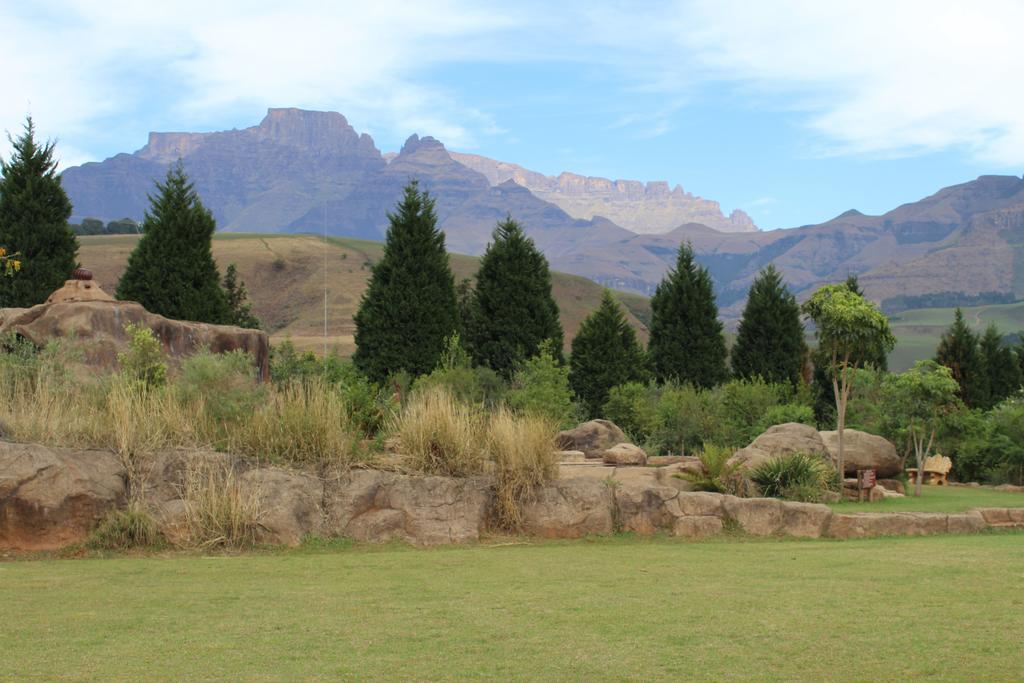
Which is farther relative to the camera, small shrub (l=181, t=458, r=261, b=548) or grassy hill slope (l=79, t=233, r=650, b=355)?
grassy hill slope (l=79, t=233, r=650, b=355)

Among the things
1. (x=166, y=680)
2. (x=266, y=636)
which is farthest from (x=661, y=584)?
(x=166, y=680)

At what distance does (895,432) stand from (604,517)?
1374 centimetres

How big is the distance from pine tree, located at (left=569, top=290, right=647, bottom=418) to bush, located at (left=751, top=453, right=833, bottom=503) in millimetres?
14006

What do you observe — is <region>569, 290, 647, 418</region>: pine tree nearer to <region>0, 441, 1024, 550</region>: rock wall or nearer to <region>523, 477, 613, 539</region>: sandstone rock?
<region>0, 441, 1024, 550</region>: rock wall

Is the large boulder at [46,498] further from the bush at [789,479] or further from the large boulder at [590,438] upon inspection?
the large boulder at [590,438]

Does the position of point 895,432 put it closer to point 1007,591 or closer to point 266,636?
point 1007,591

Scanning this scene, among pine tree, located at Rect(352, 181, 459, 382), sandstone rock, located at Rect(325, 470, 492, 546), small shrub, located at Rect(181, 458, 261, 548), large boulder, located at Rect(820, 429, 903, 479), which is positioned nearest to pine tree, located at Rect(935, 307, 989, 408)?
large boulder, located at Rect(820, 429, 903, 479)

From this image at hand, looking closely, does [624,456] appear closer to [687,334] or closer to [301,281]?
[687,334]

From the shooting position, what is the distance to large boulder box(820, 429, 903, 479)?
19.4 m

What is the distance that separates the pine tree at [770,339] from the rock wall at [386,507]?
1859cm

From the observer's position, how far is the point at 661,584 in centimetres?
838

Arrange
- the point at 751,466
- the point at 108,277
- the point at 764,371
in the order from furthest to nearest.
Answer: the point at 108,277, the point at 764,371, the point at 751,466

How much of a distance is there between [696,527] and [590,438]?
761 cm

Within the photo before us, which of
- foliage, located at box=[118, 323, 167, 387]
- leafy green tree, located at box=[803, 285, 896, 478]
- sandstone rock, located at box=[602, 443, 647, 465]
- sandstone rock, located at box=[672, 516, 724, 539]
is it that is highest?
leafy green tree, located at box=[803, 285, 896, 478]
